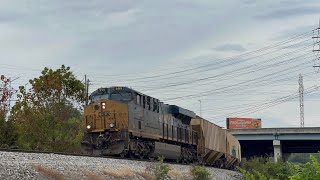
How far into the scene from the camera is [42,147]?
2969 centimetres

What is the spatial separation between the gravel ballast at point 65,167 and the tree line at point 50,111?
11449 millimetres

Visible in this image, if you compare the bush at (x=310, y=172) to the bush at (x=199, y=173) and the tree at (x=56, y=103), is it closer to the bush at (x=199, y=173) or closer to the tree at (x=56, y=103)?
the bush at (x=199, y=173)

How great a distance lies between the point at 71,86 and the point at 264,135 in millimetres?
35426

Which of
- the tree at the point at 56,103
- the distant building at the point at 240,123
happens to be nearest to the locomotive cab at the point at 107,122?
the tree at the point at 56,103

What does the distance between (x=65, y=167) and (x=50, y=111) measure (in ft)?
73.3

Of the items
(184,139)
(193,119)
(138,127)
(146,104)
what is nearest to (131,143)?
(138,127)

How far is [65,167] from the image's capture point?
618 inches

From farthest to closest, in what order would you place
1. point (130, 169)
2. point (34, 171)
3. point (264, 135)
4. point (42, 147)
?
point (264, 135)
point (42, 147)
point (130, 169)
point (34, 171)

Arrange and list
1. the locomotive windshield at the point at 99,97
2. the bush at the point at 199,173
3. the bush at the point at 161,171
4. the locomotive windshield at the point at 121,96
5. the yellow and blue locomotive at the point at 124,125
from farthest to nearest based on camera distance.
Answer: the locomotive windshield at the point at 99,97, the locomotive windshield at the point at 121,96, the yellow and blue locomotive at the point at 124,125, the bush at the point at 199,173, the bush at the point at 161,171

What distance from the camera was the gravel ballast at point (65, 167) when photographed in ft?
45.3

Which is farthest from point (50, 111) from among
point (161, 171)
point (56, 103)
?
point (161, 171)

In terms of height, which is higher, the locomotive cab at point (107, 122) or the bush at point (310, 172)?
the locomotive cab at point (107, 122)

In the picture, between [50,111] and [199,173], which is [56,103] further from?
[199,173]

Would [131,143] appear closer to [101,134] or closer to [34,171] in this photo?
[101,134]
